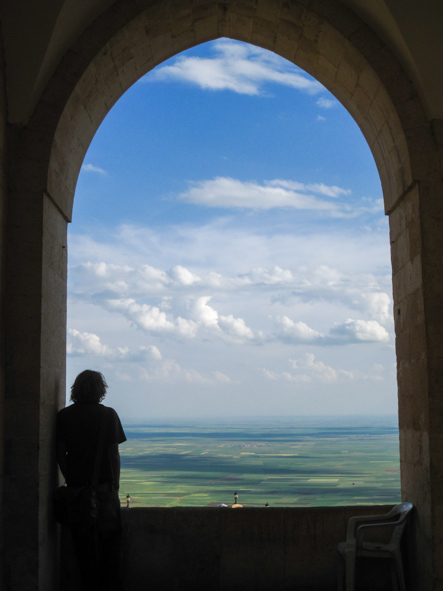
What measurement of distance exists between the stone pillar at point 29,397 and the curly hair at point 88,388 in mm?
171

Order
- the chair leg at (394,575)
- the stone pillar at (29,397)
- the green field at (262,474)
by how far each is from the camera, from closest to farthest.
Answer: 1. the stone pillar at (29,397)
2. the chair leg at (394,575)
3. the green field at (262,474)

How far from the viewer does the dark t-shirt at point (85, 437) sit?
11.7 feet

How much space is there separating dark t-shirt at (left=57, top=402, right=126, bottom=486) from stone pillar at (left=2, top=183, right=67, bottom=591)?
0.12 metres

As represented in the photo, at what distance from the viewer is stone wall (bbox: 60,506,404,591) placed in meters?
4.02

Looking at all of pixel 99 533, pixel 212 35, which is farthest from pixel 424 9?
pixel 99 533

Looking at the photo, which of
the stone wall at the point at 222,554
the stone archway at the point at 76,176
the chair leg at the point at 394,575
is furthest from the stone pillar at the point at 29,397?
the chair leg at the point at 394,575

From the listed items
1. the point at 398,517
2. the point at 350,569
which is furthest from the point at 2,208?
the point at 398,517

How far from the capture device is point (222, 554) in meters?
4.04

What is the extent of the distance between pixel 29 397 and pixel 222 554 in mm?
1592

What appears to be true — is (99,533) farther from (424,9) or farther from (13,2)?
(424,9)

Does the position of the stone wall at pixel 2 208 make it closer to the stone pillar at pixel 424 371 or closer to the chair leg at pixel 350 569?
the chair leg at pixel 350 569

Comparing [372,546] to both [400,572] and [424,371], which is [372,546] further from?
[424,371]

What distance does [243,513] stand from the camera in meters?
4.06

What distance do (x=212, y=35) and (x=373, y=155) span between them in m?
1.49
